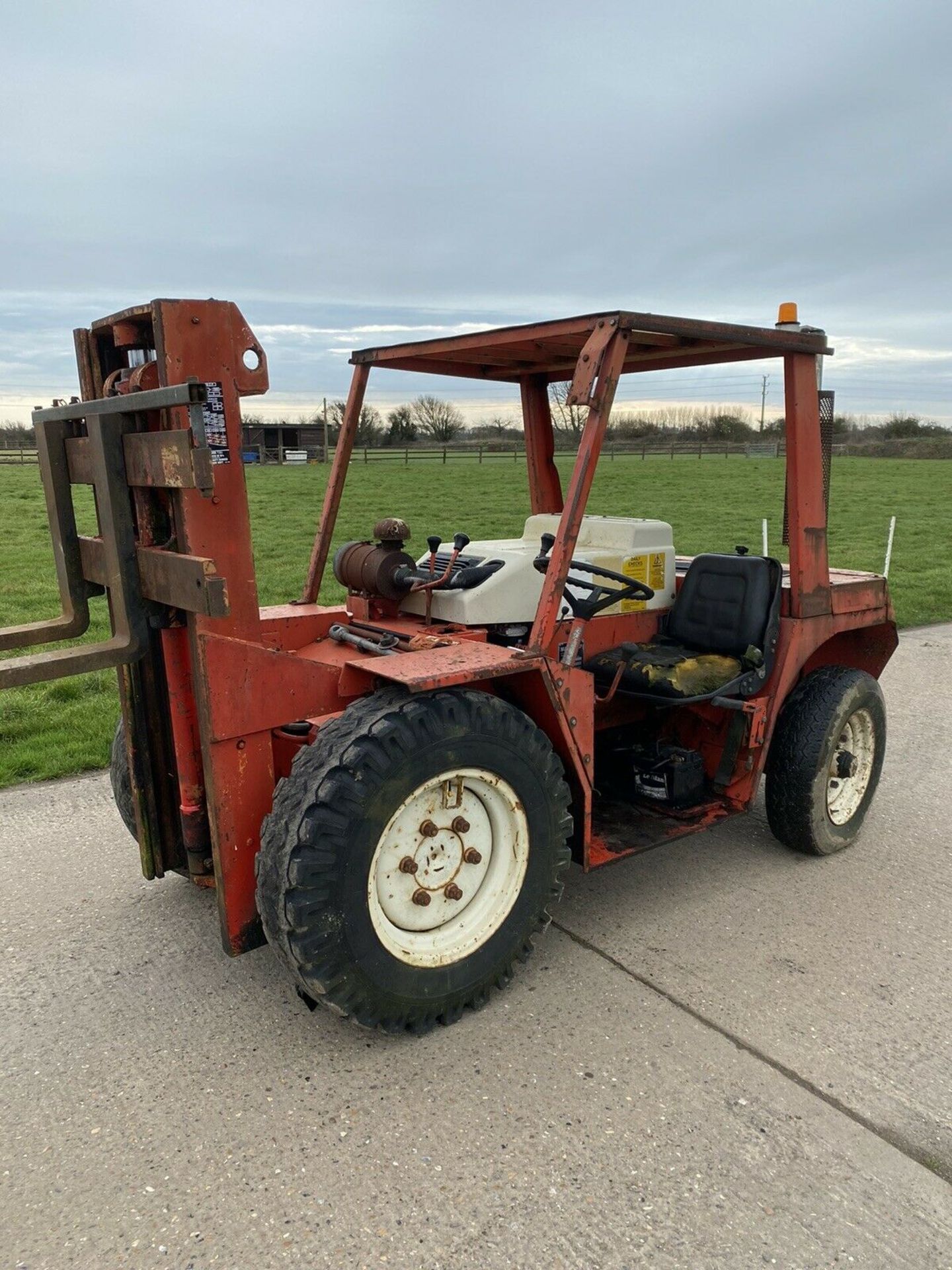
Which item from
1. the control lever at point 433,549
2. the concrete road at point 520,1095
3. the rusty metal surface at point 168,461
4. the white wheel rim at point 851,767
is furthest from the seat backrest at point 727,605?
the rusty metal surface at point 168,461

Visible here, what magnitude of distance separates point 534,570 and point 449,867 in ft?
4.22

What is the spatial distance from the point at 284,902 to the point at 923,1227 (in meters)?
1.78

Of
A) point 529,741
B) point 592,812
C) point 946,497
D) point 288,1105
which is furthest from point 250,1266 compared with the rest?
point 946,497

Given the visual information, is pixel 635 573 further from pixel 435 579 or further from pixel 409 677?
pixel 409 677

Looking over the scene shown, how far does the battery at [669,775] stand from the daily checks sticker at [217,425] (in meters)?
2.20

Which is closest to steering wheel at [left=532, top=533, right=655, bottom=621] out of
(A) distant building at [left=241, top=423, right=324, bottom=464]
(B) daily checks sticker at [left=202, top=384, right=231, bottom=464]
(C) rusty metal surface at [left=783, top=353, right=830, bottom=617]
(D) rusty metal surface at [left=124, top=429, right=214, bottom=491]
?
(C) rusty metal surface at [left=783, top=353, right=830, bottom=617]

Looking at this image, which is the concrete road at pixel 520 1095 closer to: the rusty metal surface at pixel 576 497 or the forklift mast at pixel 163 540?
the forklift mast at pixel 163 540

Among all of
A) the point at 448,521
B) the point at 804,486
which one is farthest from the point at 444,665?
the point at 448,521

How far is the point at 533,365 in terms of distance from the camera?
14.6ft

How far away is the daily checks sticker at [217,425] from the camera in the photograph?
2.69 metres

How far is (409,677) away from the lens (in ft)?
9.08

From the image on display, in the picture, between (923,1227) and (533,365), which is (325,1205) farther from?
(533,365)

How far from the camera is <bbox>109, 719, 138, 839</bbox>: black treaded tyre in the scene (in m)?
3.61

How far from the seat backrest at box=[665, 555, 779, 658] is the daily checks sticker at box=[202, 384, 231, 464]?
89.0 inches
